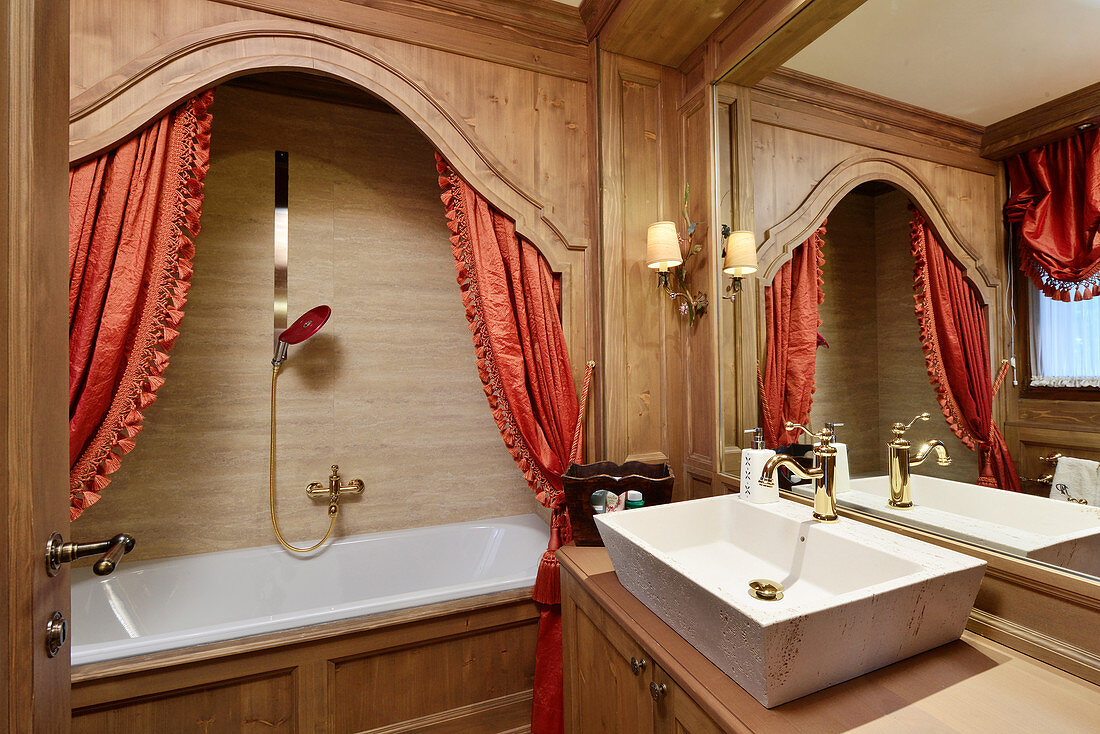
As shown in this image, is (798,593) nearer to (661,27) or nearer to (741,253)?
(741,253)

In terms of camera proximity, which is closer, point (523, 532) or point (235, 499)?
point (235, 499)

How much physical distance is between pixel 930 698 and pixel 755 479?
630mm

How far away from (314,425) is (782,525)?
207cm

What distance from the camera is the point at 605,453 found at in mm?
1950

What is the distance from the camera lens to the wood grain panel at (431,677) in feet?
5.12

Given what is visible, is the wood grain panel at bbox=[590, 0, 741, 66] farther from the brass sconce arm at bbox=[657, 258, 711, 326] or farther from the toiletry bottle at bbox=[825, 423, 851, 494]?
the toiletry bottle at bbox=[825, 423, 851, 494]

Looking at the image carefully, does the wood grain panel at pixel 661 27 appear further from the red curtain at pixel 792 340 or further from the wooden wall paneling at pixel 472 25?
the red curtain at pixel 792 340

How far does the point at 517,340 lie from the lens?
1.85m

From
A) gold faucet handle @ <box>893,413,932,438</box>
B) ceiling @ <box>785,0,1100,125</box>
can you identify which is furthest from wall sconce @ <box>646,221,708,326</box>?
gold faucet handle @ <box>893,413,932,438</box>

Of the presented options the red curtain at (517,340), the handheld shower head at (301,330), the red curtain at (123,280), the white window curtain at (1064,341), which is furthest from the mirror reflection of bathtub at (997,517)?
the handheld shower head at (301,330)

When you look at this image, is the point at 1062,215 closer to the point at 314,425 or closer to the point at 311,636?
the point at 311,636

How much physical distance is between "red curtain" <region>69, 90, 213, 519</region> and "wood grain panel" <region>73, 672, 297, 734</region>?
1.89ft

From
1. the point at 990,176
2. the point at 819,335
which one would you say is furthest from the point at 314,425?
the point at 990,176

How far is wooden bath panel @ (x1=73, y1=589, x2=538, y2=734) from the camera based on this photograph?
53.8 inches
